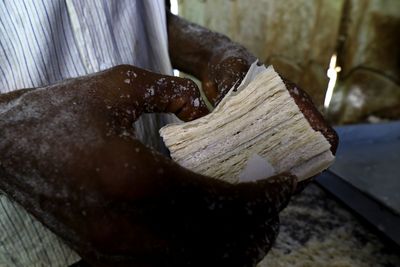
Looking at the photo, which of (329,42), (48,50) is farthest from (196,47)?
(329,42)

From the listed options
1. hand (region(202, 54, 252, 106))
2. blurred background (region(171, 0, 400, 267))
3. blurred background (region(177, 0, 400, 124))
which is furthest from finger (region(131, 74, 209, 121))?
blurred background (region(177, 0, 400, 124))

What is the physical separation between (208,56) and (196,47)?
71 mm

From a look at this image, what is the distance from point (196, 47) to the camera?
1.12 m

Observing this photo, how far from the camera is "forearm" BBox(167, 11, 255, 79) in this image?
1018 millimetres

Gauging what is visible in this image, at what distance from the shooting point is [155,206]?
55 centimetres

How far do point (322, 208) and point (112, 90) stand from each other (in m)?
1.23

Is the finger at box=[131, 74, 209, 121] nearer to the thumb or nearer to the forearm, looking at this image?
the thumb

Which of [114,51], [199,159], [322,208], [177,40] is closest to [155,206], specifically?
[199,159]

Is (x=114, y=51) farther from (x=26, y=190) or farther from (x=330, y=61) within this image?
(x=330, y=61)

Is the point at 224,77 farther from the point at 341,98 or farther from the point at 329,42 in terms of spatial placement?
the point at 341,98

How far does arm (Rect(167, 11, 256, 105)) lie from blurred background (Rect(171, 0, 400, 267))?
0.67m

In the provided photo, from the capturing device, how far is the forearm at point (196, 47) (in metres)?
1.02

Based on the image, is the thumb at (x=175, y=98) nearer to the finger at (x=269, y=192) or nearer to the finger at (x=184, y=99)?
the finger at (x=184, y=99)

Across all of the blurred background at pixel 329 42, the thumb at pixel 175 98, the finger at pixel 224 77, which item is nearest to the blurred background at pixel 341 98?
the blurred background at pixel 329 42
